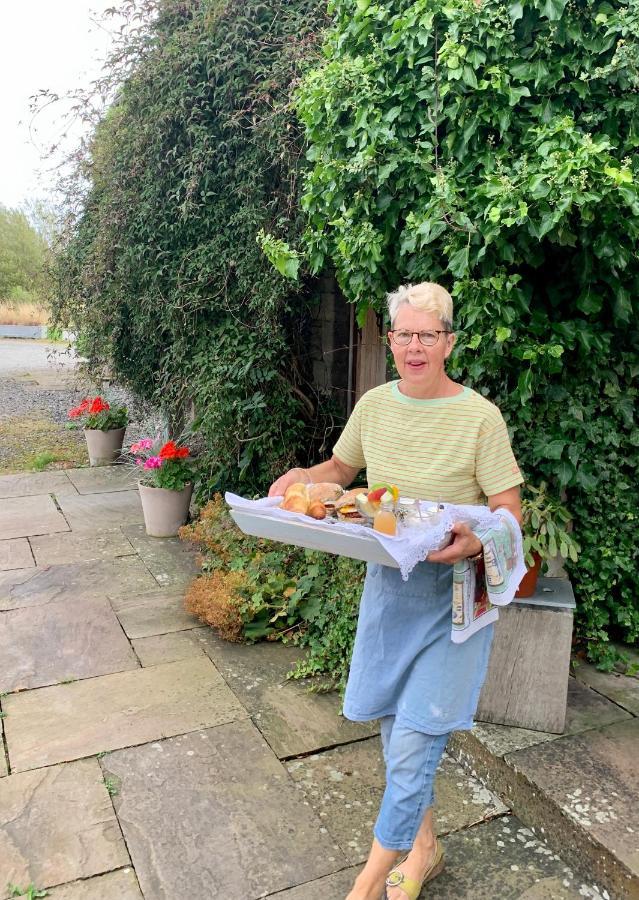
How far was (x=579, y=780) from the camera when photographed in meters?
2.52

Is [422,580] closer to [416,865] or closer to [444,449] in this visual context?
[444,449]

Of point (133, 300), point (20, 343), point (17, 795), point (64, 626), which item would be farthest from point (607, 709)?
point (20, 343)

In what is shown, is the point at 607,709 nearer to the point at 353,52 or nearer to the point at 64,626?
the point at 64,626

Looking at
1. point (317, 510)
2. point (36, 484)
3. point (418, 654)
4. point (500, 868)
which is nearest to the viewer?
point (317, 510)

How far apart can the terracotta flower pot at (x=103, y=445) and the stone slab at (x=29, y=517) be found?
1180 mm

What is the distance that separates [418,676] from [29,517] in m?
4.73

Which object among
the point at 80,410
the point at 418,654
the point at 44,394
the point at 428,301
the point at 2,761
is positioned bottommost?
the point at 2,761

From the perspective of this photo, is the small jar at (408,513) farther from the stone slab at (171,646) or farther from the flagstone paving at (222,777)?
the stone slab at (171,646)

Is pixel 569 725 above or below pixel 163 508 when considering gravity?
below

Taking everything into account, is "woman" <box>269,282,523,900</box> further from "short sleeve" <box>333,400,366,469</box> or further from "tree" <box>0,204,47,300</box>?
"tree" <box>0,204,47,300</box>

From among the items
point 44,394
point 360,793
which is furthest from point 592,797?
point 44,394

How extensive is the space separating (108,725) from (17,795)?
492 mm

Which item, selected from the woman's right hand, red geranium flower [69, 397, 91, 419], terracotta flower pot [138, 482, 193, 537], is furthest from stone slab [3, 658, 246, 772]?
red geranium flower [69, 397, 91, 419]

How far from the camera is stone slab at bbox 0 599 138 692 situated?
3479mm
